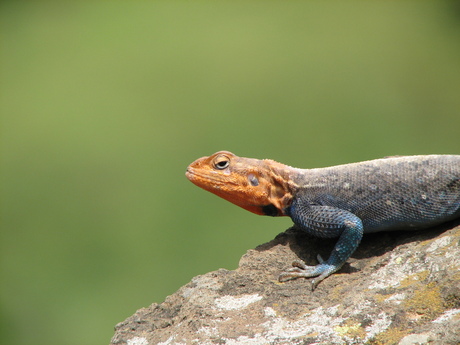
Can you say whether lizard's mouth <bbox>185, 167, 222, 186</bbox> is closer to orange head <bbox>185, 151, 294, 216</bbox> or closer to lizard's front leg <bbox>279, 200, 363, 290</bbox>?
orange head <bbox>185, 151, 294, 216</bbox>

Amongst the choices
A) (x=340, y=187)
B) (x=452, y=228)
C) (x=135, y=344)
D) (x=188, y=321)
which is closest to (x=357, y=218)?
(x=340, y=187)

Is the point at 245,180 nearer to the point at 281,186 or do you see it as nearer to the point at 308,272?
the point at 281,186

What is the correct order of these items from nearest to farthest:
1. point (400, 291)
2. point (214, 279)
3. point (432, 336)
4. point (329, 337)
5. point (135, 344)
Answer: point (432, 336) → point (329, 337) → point (400, 291) → point (135, 344) → point (214, 279)

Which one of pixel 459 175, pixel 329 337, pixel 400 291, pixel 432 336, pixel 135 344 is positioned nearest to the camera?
pixel 432 336

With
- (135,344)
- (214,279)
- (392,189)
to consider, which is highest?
(392,189)

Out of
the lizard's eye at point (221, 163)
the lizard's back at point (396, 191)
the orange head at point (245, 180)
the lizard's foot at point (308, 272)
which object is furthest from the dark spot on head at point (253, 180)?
the lizard's foot at point (308, 272)

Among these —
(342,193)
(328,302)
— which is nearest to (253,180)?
(342,193)

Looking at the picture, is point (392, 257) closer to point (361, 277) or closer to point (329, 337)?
point (361, 277)

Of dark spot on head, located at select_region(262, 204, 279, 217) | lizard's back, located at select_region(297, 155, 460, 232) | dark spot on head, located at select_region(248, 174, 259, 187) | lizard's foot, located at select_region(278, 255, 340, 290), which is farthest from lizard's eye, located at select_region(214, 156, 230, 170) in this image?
lizard's foot, located at select_region(278, 255, 340, 290)
